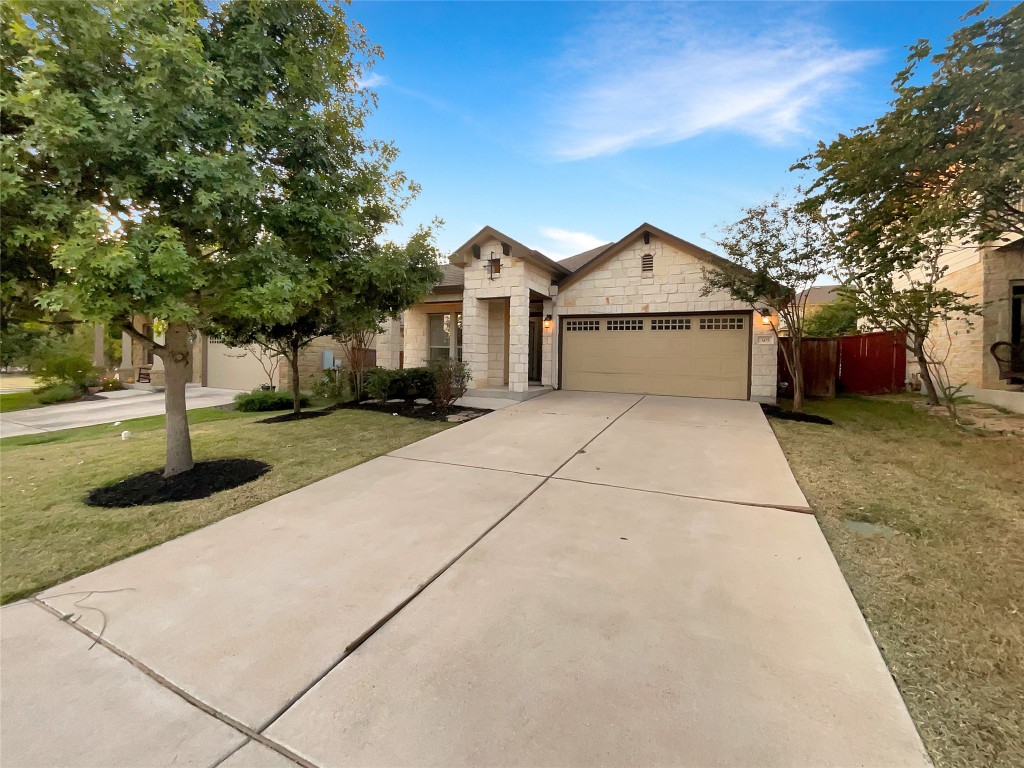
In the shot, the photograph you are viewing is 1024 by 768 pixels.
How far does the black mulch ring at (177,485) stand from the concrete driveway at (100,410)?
4479 millimetres

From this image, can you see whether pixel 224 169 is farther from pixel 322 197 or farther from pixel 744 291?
pixel 744 291

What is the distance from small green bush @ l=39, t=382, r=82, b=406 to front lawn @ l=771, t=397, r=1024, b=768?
18100 millimetres

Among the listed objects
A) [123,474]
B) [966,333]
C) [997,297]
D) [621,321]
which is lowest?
[123,474]

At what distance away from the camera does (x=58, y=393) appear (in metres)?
12.4

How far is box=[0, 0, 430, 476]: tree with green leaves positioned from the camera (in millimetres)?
3268

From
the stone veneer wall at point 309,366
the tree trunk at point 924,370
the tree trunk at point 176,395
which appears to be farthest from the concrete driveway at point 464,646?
the stone veneer wall at point 309,366

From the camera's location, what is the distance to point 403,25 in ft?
23.7

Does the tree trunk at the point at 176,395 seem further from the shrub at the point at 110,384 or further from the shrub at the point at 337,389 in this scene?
the shrub at the point at 110,384

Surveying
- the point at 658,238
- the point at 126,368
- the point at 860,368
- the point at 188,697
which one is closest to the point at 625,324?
the point at 658,238

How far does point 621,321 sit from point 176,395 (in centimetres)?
1030

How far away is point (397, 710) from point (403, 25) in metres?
9.29

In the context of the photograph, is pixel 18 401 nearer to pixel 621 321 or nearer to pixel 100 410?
pixel 100 410

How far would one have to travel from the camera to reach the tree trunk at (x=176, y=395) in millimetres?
4926

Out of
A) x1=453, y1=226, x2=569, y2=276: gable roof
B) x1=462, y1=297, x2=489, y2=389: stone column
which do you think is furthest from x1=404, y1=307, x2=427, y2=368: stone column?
x1=453, y1=226, x2=569, y2=276: gable roof
